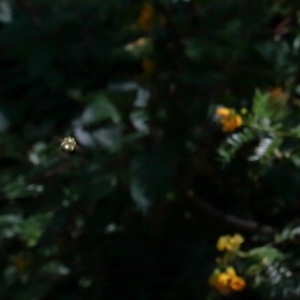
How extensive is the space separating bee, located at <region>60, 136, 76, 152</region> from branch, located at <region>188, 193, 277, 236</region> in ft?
0.87

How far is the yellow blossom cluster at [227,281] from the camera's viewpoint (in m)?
1.40

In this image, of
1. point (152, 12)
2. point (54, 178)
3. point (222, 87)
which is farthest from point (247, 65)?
point (54, 178)

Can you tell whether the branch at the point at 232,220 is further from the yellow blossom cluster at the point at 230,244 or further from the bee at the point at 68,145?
the bee at the point at 68,145

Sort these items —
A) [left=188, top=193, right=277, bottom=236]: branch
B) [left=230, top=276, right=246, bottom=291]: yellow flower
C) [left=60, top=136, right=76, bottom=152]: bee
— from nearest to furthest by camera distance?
[left=60, top=136, right=76, bottom=152]: bee
[left=230, top=276, right=246, bottom=291]: yellow flower
[left=188, top=193, right=277, bottom=236]: branch

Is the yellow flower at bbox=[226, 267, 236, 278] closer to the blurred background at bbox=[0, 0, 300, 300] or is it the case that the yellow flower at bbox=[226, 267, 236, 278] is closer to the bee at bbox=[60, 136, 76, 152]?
the blurred background at bbox=[0, 0, 300, 300]

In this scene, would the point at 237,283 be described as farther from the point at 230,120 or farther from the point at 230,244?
the point at 230,120

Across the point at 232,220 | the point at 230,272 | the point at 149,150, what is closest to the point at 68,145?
the point at 149,150

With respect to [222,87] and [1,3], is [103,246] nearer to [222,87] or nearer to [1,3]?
[222,87]

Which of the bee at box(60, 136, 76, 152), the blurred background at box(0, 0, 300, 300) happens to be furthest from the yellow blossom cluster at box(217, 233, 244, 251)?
the bee at box(60, 136, 76, 152)

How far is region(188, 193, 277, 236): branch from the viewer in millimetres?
1591

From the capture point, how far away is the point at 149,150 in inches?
57.9

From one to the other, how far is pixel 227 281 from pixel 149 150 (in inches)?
9.7

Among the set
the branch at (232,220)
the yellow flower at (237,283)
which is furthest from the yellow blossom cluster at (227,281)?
the branch at (232,220)

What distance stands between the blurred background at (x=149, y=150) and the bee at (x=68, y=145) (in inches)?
0.5
